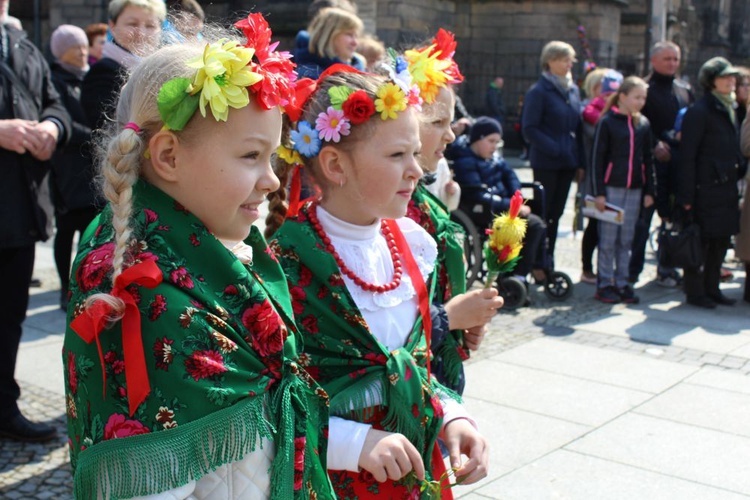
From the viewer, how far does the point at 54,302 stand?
7.14 metres

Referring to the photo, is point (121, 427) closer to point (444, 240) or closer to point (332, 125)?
point (332, 125)

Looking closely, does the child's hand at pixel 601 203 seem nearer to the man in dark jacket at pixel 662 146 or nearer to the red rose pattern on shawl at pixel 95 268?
the man in dark jacket at pixel 662 146

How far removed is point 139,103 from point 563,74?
7.24 metres

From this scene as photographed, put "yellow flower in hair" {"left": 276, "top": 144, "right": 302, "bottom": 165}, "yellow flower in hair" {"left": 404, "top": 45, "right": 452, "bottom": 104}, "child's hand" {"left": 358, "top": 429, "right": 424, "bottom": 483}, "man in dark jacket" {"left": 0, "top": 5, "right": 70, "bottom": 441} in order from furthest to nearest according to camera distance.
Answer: "man in dark jacket" {"left": 0, "top": 5, "right": 70, "bottom": 441} → "yellow flower in hair" {"left": 404, "top": 45, "right": 452, "bottom": 104} → "yellow flower in hair" {"left": 276, "top": 144, "right": 302, "bottom": 165} → "child's hand" {"left": 358, "top": 429, "right": 424, "bottom": 483}

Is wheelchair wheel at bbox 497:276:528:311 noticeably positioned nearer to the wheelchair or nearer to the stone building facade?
the wheelchair

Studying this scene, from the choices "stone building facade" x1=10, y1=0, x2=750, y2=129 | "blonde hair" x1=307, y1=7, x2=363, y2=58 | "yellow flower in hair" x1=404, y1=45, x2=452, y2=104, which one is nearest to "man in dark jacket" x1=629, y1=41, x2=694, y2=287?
"blonde hair" x1=307, y1=7, x2=363, y2=58

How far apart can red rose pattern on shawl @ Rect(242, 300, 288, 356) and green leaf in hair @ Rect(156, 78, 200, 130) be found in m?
0.37

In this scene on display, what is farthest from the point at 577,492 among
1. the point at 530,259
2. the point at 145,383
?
the point at 530,259

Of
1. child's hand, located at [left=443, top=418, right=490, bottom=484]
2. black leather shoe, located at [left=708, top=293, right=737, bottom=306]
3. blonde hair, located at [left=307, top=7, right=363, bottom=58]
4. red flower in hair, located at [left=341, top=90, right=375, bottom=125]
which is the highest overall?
blonde hair, located at [left=307, top=7, right=363, bottom=58]

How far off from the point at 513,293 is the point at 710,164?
1955 millimetres

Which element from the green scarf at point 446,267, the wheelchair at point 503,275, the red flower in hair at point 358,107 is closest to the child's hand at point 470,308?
Result: the green scarf at point 446,267

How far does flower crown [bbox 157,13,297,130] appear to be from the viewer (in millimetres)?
1696

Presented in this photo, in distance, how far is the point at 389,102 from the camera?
243 centimetres

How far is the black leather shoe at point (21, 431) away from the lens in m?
4.39
